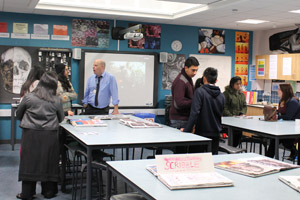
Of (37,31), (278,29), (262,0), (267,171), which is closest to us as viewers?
(267,171)

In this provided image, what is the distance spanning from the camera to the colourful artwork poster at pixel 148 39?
319 inches

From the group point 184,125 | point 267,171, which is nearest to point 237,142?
point 184,125

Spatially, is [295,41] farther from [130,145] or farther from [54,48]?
[130,145]

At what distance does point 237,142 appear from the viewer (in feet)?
17.4

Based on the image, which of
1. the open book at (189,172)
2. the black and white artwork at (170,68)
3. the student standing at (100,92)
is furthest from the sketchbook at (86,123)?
the black and white artwork at (170,68)

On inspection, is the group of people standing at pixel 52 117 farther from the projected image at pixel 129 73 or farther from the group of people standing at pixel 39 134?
the projected image at pixel 129 73

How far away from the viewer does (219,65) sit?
8969mm

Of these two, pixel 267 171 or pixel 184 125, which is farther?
pixel 184 125

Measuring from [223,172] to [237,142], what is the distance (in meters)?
3.17

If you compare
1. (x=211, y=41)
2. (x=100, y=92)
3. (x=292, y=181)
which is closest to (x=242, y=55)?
(x=211, y=41)

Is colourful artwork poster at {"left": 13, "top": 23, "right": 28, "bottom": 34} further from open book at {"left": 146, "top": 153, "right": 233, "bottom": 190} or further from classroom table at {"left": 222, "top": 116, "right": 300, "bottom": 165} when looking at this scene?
open book at {"left": 146, "top": 153, "right": 233, "bottom": 190}

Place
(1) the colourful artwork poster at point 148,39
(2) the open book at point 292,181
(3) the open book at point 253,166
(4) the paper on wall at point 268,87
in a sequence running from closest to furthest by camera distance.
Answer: (2) the open book at point 292,181
(3) the open book at point 253,166
(1) the colourful artwork poster at point 148,39
(4) the paper on wall at point 268,87

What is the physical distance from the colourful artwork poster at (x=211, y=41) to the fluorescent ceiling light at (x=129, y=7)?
1.33 meters

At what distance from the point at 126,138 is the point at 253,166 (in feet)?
4.83
